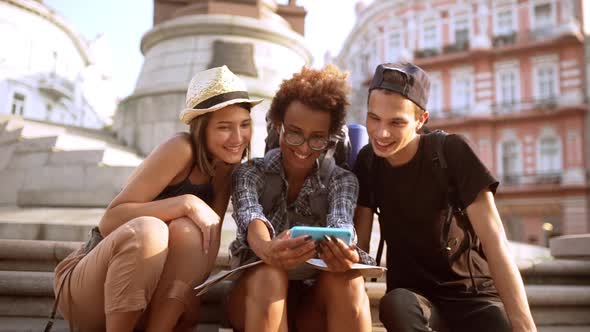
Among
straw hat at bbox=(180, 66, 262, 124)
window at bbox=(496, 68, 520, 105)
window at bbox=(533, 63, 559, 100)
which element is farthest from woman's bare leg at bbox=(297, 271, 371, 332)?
window at bbox=(533, 63, 559, 100)

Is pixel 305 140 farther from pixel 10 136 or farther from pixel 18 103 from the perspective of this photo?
pixel 18 103

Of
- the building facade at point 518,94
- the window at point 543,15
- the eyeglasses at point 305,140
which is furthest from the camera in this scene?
the window at point 543,15

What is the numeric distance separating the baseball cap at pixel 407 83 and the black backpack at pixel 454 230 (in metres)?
0.23

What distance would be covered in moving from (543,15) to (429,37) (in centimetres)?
565

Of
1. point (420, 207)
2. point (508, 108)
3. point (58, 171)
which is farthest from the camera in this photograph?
point (508, 108)

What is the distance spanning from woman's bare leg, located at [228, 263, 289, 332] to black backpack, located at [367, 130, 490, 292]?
0.80m

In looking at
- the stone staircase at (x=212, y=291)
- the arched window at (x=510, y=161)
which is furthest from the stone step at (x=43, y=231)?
the arched window at (x=510, y=161)

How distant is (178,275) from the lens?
2.37m

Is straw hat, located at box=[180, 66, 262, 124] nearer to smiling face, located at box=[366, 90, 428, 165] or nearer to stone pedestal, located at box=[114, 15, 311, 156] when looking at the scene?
smiling face, located at box=[366, 90, 428, 165]

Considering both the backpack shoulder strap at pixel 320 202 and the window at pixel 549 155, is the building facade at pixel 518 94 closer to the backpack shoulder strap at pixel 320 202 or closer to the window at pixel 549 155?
the window at pixel 549 155

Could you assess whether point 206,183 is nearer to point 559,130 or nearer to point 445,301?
point 445,301

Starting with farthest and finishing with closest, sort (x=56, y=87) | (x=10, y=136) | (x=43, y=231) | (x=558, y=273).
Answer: (x=56, y=87) → (x=10, y=136) → (x=43, y=231) → (x=558, y=273)

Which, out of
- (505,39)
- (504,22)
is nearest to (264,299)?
(505,39)

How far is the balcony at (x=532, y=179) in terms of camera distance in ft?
80.8
